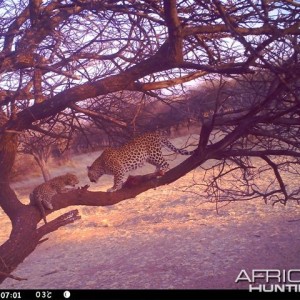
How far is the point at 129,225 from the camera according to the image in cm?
1364

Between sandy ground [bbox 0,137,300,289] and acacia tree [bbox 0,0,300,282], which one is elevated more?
acacia tree [bbox 0,0,300,282]

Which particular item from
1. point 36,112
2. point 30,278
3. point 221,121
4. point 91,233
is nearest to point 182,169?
point 221,121

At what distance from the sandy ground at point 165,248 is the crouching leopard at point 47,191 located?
1.80m

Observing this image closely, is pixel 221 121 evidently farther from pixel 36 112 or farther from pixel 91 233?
pixel 91 233

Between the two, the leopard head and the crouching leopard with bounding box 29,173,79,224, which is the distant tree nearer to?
the crouching leopard with bounding box 29,173,79,224

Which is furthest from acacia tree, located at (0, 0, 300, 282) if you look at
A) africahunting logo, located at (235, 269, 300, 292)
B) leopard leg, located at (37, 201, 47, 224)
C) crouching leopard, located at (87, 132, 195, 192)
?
crouching leopard, located at (87, 132, 195, 192)

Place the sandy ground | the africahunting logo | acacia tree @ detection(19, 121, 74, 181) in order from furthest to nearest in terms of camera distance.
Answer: the sandy ground, the africahunting logo, acacia tree @ detection(19, 121, 74, 181)

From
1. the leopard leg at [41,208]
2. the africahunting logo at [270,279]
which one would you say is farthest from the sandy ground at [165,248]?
the leopard leg at [41,208]

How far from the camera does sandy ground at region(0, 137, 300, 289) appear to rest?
8727mm

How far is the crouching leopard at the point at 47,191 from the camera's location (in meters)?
5.38

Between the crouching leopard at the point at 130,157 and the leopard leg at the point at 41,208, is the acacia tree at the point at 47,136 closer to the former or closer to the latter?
the leopard leg at the point at 41,208

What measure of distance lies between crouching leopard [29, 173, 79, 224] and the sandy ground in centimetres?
180

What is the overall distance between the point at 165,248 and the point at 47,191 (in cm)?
499

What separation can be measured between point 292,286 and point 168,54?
347 cm
